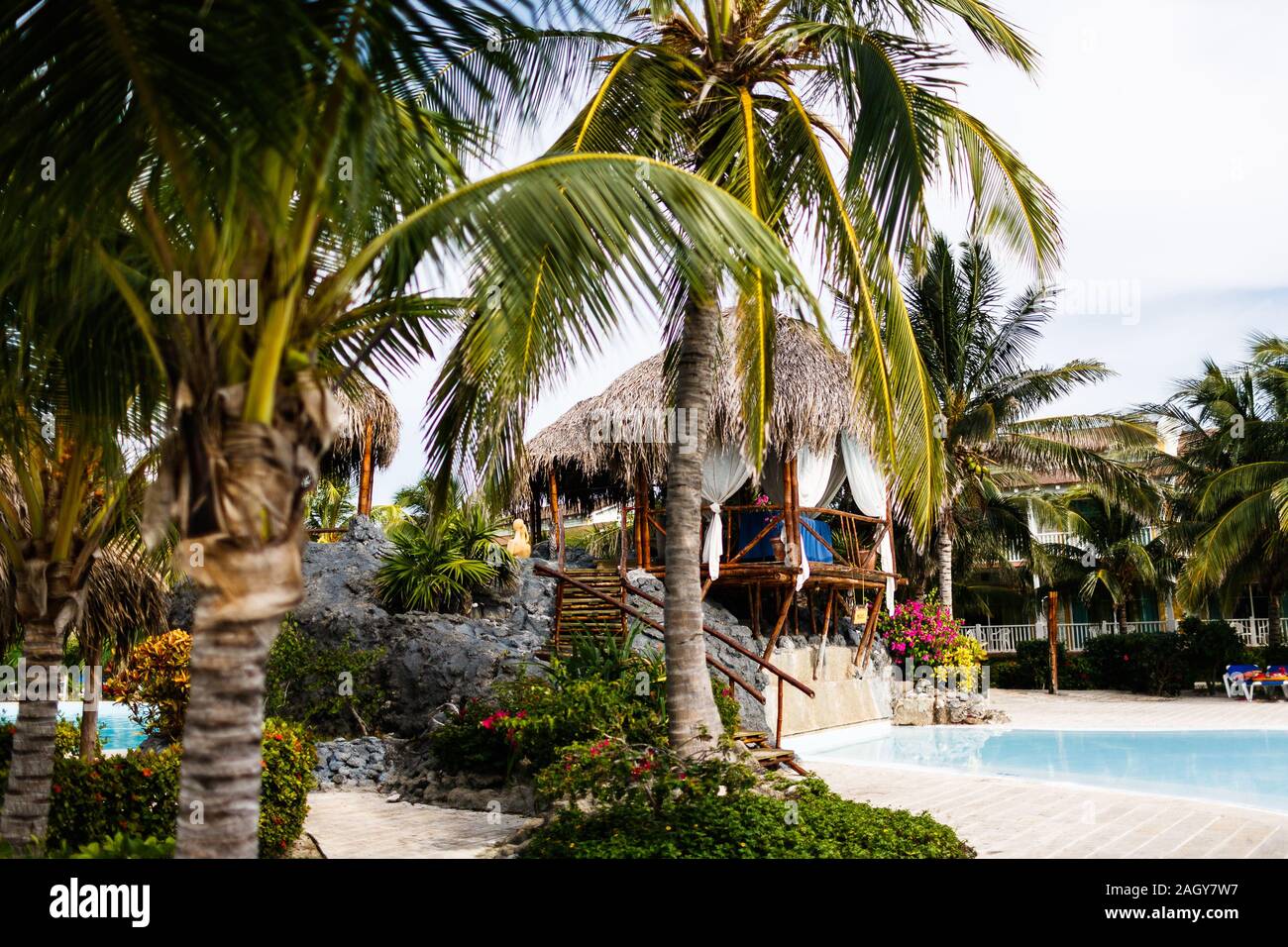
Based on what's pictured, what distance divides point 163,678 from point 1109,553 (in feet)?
77.1

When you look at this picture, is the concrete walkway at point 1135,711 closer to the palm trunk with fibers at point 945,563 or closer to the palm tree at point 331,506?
the palm trunk with fibers at point 945,563

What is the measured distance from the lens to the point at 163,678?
10094 millimetres

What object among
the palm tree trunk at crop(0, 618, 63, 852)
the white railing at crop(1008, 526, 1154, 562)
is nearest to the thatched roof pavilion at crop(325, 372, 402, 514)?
the palm tree trunk at crop(0, 618, 63, 852)

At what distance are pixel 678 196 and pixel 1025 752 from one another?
12257mm

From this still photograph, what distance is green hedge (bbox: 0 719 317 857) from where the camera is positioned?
605 centimetres

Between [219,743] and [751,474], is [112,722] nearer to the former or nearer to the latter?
[751,474]

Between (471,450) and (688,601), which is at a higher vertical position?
(471,450)

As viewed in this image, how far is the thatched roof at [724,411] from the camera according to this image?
1384cm

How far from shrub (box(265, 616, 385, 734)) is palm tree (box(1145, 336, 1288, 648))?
1663cm

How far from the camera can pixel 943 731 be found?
16.5 meters

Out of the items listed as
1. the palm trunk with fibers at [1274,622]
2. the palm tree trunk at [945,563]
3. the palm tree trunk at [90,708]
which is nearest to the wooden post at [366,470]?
the palm tree trunk at [90,708]
